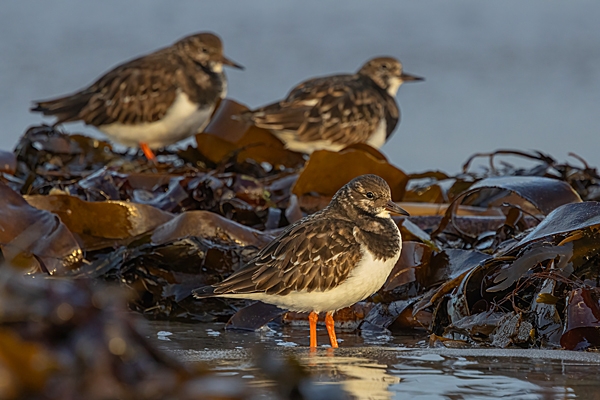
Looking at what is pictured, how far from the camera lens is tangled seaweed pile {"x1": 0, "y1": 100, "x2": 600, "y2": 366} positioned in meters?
2.39

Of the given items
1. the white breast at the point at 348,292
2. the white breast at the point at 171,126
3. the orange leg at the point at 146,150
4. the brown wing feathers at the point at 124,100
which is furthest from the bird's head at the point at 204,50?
the white breast at the point at 348,292

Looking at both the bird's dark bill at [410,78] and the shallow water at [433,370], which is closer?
the shallow water at [433,370]

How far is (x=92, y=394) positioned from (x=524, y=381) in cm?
112

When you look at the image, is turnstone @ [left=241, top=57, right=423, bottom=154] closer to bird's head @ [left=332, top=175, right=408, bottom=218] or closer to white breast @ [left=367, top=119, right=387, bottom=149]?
white breast @ [left=367, top=119, right=387, bottom=149]

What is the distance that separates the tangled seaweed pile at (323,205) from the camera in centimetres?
239

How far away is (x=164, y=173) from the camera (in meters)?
4.58

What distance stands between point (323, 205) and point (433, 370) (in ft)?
6.82

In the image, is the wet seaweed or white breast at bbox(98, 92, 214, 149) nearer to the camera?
the wet seaweed

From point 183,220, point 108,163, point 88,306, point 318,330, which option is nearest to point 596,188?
point 318,330

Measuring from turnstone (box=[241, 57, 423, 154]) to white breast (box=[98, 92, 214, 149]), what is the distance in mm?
564

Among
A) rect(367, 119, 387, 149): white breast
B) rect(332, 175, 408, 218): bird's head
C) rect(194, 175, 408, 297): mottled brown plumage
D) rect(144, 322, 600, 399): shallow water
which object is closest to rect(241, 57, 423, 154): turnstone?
rect(367, 119, 387, 149): white breast

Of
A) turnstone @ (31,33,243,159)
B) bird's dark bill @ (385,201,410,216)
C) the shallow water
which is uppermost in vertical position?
turnstone @ (31,33,243,159)

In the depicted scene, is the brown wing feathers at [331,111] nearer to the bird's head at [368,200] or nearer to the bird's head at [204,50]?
the bird's head at [204,50]

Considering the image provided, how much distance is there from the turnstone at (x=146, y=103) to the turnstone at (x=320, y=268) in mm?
3313
